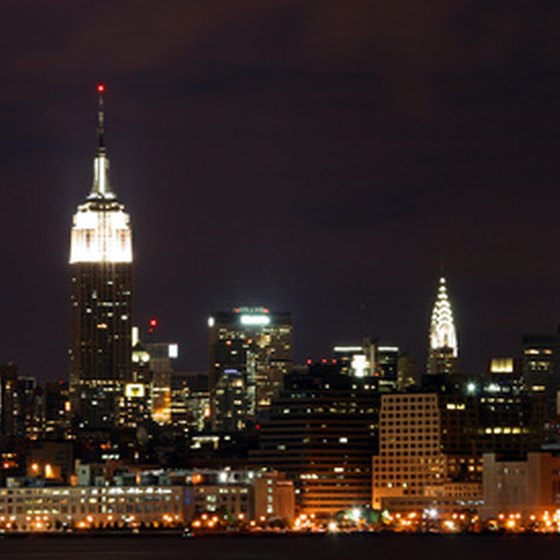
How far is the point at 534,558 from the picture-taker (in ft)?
653

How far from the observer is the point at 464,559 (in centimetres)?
19950

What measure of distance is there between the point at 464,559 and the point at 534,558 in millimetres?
5412
